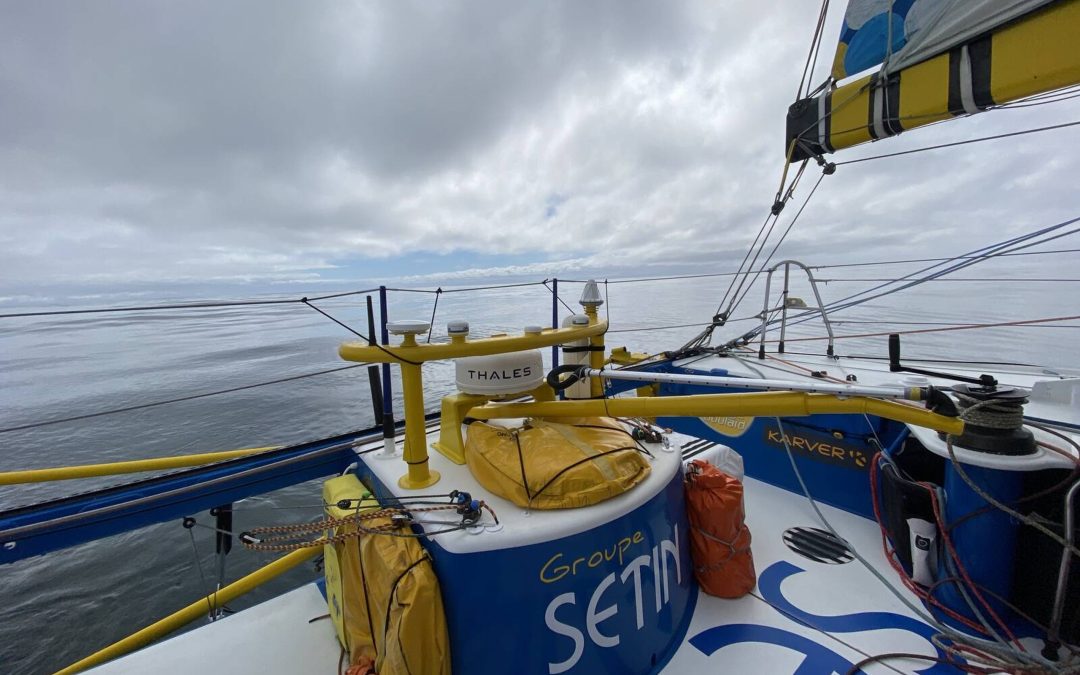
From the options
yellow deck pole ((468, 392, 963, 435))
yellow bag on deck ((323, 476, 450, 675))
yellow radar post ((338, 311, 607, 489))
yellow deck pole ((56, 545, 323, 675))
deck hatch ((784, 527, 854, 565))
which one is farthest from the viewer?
yellow deck pole ((56, 545, 323, 675))

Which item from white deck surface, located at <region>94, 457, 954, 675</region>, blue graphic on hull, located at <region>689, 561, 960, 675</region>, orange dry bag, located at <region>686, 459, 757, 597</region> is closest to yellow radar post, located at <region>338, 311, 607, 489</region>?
white deck surface, located at <region>94, 457, 954, 675</region>

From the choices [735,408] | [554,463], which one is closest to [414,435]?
[554,463]

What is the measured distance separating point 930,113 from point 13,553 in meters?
5.02

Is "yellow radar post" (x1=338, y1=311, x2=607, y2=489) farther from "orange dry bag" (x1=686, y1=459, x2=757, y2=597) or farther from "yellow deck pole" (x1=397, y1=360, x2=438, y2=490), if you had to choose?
"orange dry bag" (x1=686, y1=459, x2=757, y2=597)

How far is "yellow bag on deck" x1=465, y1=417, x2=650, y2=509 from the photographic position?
1696 millimetres

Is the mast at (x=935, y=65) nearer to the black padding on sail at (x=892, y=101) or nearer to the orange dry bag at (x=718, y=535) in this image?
the black padding on sail at (x=892, y=101)

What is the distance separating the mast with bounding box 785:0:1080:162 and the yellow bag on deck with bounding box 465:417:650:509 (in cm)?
246

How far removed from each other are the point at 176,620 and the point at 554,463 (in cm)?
327

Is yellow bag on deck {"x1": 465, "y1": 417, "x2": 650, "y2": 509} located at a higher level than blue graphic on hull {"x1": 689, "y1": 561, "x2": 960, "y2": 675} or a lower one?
higher

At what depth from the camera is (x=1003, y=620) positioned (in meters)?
2.13

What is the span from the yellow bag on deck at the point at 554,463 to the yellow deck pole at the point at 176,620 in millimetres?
1534

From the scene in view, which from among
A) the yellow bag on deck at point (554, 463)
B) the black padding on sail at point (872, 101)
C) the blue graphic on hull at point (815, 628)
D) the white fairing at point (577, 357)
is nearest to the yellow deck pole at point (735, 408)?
the yellow bag on deck at point (554, 463)

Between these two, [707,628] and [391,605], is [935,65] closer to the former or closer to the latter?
[707,628]

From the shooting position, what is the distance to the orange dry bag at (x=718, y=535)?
2299 mm
